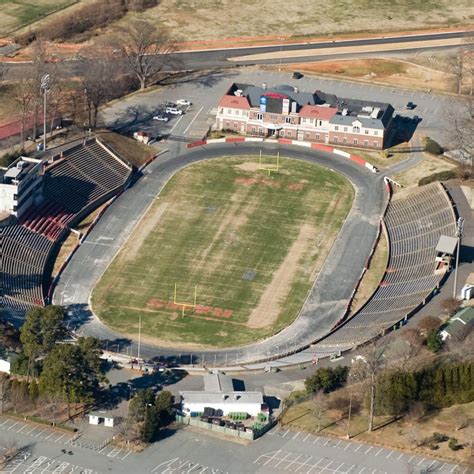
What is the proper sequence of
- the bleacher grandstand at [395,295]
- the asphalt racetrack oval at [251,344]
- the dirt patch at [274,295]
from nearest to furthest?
the asphalt racetrack oval at [251,344]
the bleacher grandstand at [395,295]
the dirt patch at [274,295]

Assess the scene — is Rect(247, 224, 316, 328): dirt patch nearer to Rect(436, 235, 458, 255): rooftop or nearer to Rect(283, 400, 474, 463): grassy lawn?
Rect(436, 235, 458, 255): rooftop

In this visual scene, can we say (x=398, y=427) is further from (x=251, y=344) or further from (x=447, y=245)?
(x=447, y=245)

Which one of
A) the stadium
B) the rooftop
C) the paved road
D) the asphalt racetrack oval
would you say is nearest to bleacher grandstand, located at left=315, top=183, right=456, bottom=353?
the stadium

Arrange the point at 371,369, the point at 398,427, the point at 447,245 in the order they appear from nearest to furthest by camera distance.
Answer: the point at 398,427 → the point at 371,369 → the point at 447,245

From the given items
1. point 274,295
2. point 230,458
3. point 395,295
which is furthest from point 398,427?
point 274,295

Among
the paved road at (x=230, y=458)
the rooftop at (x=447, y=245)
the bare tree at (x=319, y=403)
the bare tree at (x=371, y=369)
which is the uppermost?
the rooftop at (x=447, y=245)

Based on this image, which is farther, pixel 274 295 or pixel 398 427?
pixel 274 295

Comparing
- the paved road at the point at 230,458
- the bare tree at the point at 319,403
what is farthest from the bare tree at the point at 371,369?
the paved road at the point at 230,458

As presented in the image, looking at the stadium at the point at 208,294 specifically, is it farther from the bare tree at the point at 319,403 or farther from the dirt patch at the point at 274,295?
the bare tree at the point at 319,403

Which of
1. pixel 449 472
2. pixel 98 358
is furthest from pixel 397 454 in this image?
pixel 98 358
